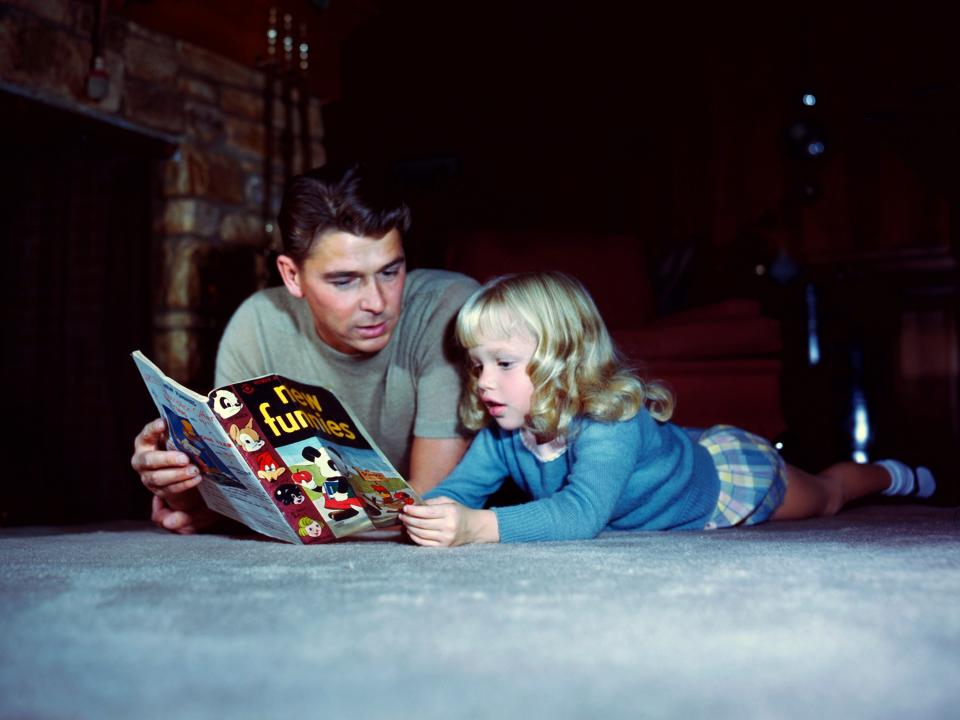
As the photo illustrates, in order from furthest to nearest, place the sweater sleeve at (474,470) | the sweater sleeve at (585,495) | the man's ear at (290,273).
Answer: the man's ear at (290,273), the sweater sleeve at (474,470), the sweater sleeve at (585,495)

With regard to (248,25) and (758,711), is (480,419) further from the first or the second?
(248,25)

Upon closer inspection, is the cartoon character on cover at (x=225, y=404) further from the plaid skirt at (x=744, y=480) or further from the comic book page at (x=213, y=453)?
the plaid skirt at (x=744, y=480)

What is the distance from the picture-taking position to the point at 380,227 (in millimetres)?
1585

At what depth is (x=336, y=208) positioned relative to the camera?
158 cm

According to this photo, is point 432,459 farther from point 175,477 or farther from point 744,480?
point 744,480

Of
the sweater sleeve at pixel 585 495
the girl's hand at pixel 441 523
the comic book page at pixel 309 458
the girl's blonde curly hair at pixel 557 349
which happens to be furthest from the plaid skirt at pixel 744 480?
the comic book page at pixel 309 458

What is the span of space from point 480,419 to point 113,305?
1.69m

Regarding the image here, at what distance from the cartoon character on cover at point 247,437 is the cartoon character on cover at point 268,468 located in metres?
0.02

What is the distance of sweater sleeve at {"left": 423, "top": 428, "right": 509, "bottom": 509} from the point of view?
5.03 feet

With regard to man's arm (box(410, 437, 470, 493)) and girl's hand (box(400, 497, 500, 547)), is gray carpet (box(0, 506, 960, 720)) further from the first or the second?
man's arm (box(410, 437, 470, 493))

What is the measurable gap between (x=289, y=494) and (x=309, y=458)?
0.19ft

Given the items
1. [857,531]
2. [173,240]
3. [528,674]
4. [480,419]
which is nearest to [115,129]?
[173,240]

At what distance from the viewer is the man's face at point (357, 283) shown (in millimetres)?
1579

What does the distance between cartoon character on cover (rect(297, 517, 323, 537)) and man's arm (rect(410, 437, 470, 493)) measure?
35cm
